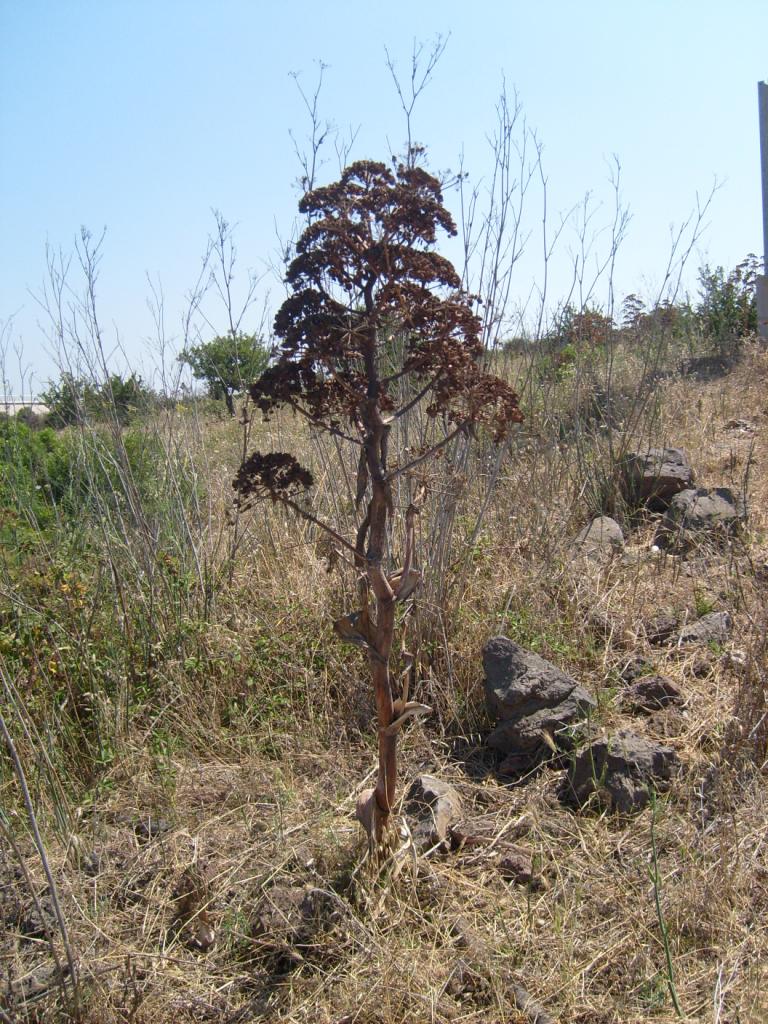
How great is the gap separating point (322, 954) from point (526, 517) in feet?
7.76

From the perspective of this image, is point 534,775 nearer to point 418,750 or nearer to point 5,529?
point 418,750

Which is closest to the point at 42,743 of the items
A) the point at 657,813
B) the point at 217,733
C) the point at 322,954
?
the point at 217,733

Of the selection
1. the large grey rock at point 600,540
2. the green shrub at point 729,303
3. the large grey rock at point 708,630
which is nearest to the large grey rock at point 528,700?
the large grey rock at point 708,630

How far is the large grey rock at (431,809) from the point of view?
2387 mm

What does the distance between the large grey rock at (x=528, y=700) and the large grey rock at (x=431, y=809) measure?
0.29 metres

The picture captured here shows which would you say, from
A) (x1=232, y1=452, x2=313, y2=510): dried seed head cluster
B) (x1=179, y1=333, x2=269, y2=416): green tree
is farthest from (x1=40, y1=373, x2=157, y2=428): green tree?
(x1=232, y1=452, x2=313, y2=510): dried seed head cluster

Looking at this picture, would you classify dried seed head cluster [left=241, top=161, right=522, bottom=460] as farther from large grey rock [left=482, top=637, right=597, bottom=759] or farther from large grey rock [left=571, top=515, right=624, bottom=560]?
large grey rock [left=571, top=515, right=624, bottom=560]

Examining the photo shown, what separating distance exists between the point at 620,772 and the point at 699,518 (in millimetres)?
2057

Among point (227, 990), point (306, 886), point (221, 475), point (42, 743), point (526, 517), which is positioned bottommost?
point (227, 990)

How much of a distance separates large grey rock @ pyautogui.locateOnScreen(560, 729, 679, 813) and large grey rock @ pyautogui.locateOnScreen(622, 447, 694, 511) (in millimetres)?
2206

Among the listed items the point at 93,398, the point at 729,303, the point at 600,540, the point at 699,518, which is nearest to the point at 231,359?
the point at 93,398

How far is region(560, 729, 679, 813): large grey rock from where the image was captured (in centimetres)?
255

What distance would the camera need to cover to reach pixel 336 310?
1880 millimetres

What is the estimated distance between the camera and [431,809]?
97.1 inches
